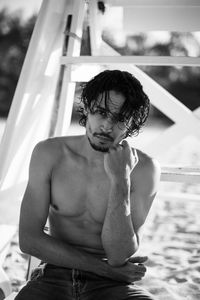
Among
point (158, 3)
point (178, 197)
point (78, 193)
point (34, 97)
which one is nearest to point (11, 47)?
point (158, 3)

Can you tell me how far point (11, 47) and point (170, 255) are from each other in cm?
1348

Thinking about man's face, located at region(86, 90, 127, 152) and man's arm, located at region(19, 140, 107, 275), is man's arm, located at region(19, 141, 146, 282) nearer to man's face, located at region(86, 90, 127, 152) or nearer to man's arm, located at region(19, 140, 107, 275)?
man's arm, located at region(19, 140, 107, 275)

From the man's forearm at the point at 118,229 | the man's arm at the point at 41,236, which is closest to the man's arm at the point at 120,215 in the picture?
the man's forearm at the point at 118,229

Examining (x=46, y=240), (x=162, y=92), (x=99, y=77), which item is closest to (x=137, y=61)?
(x=99, y=77)

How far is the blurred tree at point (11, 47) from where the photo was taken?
593 inches

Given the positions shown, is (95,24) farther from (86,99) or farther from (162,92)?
(86,99)

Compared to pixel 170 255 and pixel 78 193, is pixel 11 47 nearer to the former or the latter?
pixel 170 255

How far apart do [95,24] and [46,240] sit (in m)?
1.44

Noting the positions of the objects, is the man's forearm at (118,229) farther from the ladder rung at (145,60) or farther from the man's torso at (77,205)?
the ladder rung at (145,60)

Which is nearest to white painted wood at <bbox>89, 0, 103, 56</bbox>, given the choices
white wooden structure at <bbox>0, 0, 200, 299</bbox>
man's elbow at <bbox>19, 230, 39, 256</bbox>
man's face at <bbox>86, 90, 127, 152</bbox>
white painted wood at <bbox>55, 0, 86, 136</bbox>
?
white wooden structure at <bbox>0, 0, 200, 299</bbox>

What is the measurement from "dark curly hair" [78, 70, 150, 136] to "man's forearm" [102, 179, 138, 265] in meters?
0.35

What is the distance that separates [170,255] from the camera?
3262 millimetres

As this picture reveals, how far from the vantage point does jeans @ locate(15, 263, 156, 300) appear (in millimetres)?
1528

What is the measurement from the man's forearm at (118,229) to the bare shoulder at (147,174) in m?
0.18
